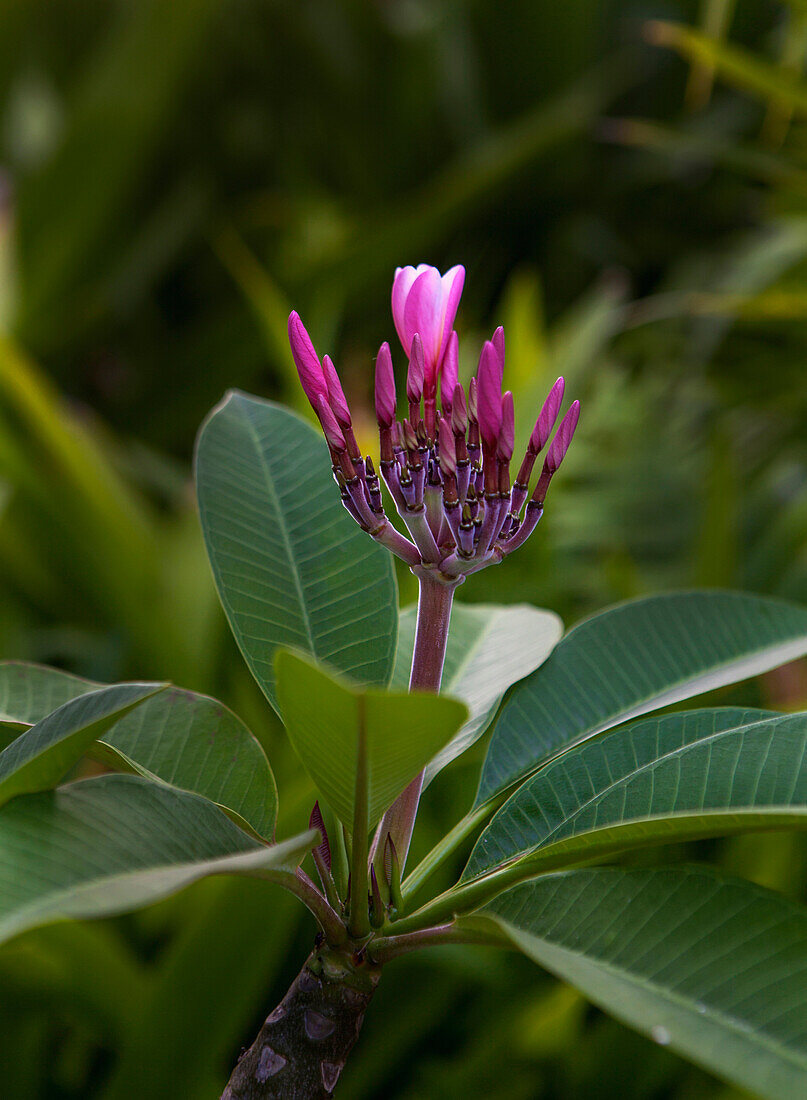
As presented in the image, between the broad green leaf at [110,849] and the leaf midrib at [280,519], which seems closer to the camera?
the broad green leaf at [110,849]

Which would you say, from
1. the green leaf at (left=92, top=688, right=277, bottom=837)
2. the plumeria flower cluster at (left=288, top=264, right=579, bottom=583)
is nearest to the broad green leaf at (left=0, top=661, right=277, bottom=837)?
the green leaf at (left=92, top=688, right=277, bottom=837)

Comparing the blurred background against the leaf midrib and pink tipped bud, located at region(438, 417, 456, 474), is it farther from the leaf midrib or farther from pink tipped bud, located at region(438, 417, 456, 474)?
pink tipped bud, located at region(438, 417, 456, 474)

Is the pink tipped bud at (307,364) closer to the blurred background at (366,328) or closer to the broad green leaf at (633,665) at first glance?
the broad green leaf at (633,665)

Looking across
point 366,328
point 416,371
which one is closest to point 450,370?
point 416,371

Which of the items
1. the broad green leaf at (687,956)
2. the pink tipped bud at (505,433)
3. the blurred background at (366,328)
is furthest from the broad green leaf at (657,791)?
the blurred background at (366,328)

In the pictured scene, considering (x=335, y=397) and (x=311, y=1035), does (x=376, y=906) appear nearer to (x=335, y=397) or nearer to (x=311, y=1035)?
(x=311, y=1035)

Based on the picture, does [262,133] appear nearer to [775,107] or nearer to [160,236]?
[160,236]

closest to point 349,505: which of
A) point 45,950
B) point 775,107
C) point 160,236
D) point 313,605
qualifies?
point 313,605
